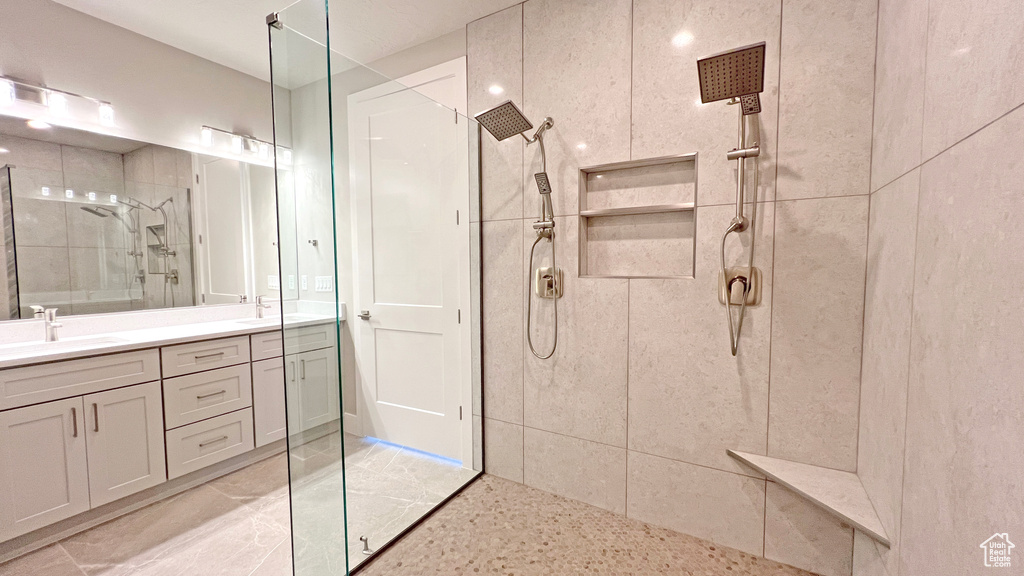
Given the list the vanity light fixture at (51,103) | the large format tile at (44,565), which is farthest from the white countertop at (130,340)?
the vanity light fixture at (51,103)

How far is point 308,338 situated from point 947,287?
179cm

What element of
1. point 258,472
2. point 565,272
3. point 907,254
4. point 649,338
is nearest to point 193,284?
point 258,472

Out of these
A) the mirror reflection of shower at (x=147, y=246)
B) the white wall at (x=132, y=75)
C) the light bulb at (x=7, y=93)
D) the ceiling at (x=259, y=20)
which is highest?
the ceiling at (x=259, y=20)

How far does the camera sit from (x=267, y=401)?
2576 millimetres

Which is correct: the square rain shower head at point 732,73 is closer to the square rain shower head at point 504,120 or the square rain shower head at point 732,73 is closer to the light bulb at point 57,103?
the square rain shower head at point 504,120

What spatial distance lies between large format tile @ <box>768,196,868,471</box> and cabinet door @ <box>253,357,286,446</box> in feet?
9.22

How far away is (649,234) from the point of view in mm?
1818

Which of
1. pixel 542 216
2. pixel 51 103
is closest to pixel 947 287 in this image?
pixel 542 216

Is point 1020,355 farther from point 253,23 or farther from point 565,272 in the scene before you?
point 253,23

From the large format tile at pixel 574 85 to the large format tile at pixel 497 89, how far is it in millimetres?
55

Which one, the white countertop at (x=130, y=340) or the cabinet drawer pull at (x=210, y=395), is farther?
the cabinet drawer pull at (x=210, y=395)

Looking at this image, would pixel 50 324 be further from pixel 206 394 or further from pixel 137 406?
pixel 206 394

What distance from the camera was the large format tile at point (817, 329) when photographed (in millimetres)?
A: 1415

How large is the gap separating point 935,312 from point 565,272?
1300 mm
